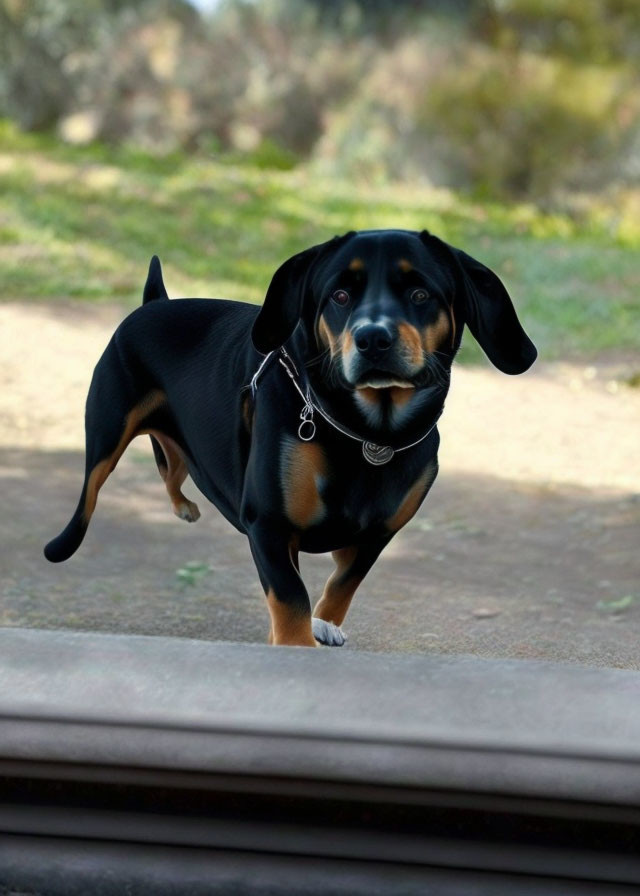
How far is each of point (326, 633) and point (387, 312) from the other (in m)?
1.05

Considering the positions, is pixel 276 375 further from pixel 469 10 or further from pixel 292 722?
pixel 469 10

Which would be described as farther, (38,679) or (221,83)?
(221,83)

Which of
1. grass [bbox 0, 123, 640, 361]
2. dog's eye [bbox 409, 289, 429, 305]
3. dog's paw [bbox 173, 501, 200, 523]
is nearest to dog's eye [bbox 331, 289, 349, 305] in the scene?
dog's eye [bbox 409, 289, 429, 305]

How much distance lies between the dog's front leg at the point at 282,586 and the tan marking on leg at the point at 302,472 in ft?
0.35

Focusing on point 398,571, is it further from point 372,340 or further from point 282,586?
point 372,340

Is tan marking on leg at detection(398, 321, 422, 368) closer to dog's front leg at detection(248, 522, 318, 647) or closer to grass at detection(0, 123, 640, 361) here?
dog's front leg at detection(248, 522, 318, 647)

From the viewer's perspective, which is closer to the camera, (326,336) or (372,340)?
(372,340)

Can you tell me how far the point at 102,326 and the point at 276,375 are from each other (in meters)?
7.50

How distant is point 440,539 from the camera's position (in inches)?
254

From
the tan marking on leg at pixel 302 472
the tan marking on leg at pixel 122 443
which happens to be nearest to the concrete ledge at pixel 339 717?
the tan marking on leg at pixel 302 472

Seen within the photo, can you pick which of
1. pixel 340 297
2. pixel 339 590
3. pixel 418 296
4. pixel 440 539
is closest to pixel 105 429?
pixel 339 590

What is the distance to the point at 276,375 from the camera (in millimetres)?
3301

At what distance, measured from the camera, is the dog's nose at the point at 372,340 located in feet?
9.35

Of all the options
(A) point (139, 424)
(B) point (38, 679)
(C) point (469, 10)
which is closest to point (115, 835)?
(B) point (38, 679)
